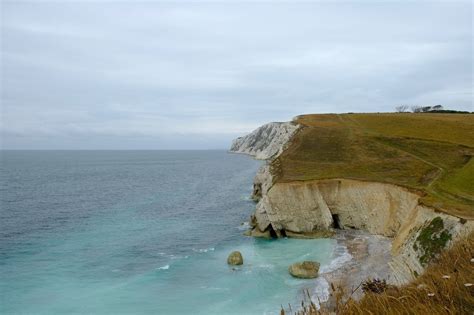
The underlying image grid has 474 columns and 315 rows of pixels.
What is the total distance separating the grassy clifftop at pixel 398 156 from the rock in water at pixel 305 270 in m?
10.9

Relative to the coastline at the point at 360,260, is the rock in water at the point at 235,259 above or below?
above

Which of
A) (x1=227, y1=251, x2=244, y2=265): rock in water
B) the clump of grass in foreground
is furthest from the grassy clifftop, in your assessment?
the clump of grass in foreground

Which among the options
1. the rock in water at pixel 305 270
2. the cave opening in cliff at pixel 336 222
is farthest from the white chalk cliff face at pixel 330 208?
the rock in water at pixel 305 270

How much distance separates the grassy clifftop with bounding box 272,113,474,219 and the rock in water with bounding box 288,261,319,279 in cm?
1092

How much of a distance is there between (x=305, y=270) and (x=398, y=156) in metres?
Answer: 31.1

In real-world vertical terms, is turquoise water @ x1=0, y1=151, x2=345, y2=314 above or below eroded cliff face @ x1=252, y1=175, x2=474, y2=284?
below

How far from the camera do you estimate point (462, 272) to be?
7344mm

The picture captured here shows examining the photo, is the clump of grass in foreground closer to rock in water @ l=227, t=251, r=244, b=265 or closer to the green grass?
the green grass

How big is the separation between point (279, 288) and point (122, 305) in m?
11.6

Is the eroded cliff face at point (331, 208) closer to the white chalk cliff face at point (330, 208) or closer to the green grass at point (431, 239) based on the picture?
the white chalk cliff face at point (330, 208)

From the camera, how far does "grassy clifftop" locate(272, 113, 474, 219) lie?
37938mm

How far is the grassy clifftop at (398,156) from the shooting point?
3794 cm

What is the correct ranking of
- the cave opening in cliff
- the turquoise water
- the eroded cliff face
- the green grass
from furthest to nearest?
the cave opening in cliff, the eroded cliff face, the turquoise water, the green grass

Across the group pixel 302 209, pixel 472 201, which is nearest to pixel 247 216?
pixel 302 209
